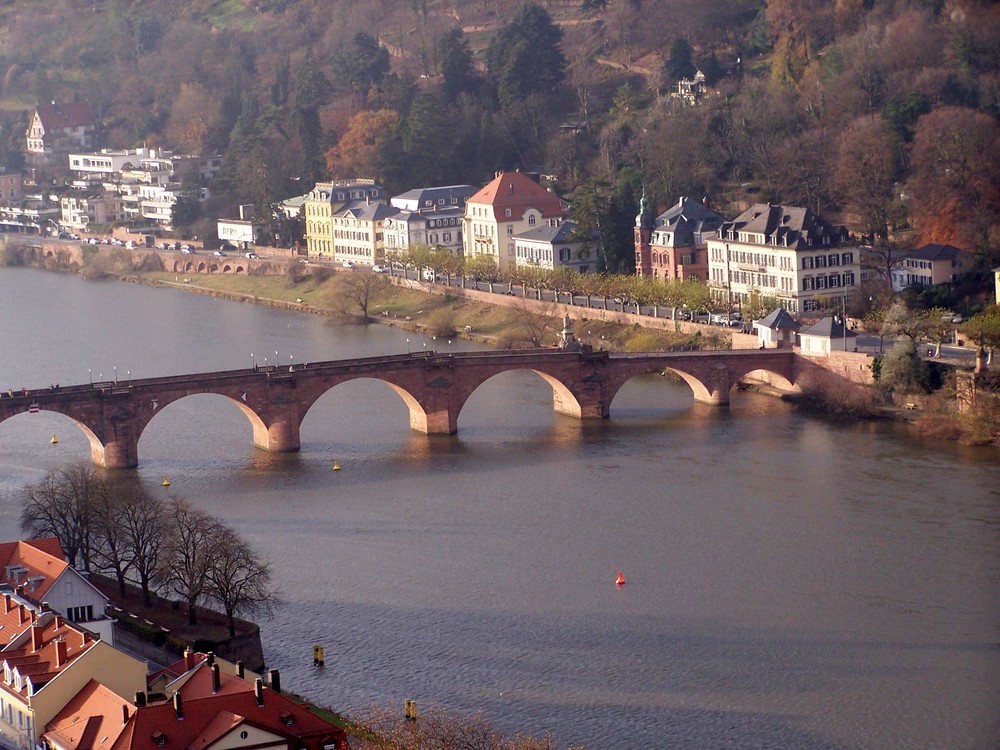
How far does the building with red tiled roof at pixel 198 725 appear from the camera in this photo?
122 feet

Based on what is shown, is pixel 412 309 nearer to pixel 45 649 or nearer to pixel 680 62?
pixel 680 62

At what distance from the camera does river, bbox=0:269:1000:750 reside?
44375 millimetres

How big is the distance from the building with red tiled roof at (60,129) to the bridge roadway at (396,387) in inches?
3029

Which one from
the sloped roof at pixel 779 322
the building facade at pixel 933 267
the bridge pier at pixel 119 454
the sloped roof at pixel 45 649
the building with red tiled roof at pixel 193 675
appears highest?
the building facade at pixel 933 267

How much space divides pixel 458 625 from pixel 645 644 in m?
4.43

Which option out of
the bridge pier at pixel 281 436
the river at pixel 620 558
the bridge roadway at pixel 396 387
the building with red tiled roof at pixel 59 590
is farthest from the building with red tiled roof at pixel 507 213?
the building with red tiled roof at pixel 59 590

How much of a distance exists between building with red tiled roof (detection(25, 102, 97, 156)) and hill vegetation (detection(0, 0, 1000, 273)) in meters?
1.29

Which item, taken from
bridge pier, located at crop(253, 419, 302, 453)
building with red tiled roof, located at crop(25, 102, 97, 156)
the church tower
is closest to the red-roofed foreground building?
bridge pier, located at crop(253, 419, 302, 453)

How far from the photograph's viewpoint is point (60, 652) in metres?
40.1

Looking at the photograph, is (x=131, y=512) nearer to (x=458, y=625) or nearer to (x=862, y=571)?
(x=458, y=625)

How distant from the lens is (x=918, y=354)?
70.6 m

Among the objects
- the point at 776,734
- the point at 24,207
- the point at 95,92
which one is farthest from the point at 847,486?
Answer: the point at 95,92

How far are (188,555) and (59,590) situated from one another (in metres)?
4.07

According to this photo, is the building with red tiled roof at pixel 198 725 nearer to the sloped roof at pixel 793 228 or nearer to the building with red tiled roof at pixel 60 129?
the sloped roof at pixel 793 228
